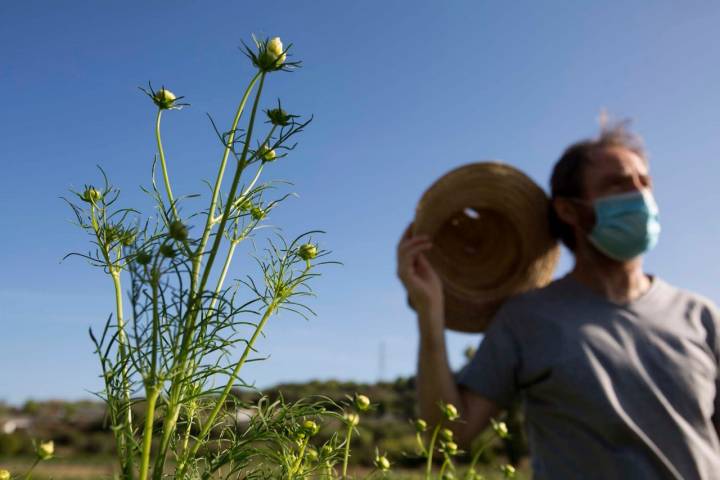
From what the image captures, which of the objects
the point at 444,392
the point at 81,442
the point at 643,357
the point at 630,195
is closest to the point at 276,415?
the point at 444,392

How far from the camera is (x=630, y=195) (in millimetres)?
2379

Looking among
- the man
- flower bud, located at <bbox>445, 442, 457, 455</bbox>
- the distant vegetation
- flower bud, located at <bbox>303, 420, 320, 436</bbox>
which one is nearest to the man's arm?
the man

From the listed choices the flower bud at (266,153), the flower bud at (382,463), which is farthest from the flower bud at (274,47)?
the flower bud at (382,463)

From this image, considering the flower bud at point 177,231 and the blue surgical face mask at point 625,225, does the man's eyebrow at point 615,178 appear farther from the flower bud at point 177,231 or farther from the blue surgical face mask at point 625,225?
the flower bud at point 177,231

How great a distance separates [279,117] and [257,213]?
0.77 ft

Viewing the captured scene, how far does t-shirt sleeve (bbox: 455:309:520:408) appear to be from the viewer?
221 centimetres

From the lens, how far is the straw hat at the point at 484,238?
7.98ft

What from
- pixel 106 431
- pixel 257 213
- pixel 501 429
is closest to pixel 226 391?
pixel 257 213

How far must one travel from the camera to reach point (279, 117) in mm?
1136

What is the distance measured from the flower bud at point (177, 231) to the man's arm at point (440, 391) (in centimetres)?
135

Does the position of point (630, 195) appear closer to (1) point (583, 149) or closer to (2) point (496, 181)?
(1) point (583, 149)

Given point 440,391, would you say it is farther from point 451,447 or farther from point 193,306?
point 193,306

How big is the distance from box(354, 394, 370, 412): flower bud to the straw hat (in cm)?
96

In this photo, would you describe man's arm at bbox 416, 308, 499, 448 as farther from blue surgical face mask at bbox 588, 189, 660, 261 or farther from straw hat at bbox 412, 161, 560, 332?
blue surgical face mask at bbox 588, 189, 660, 261
